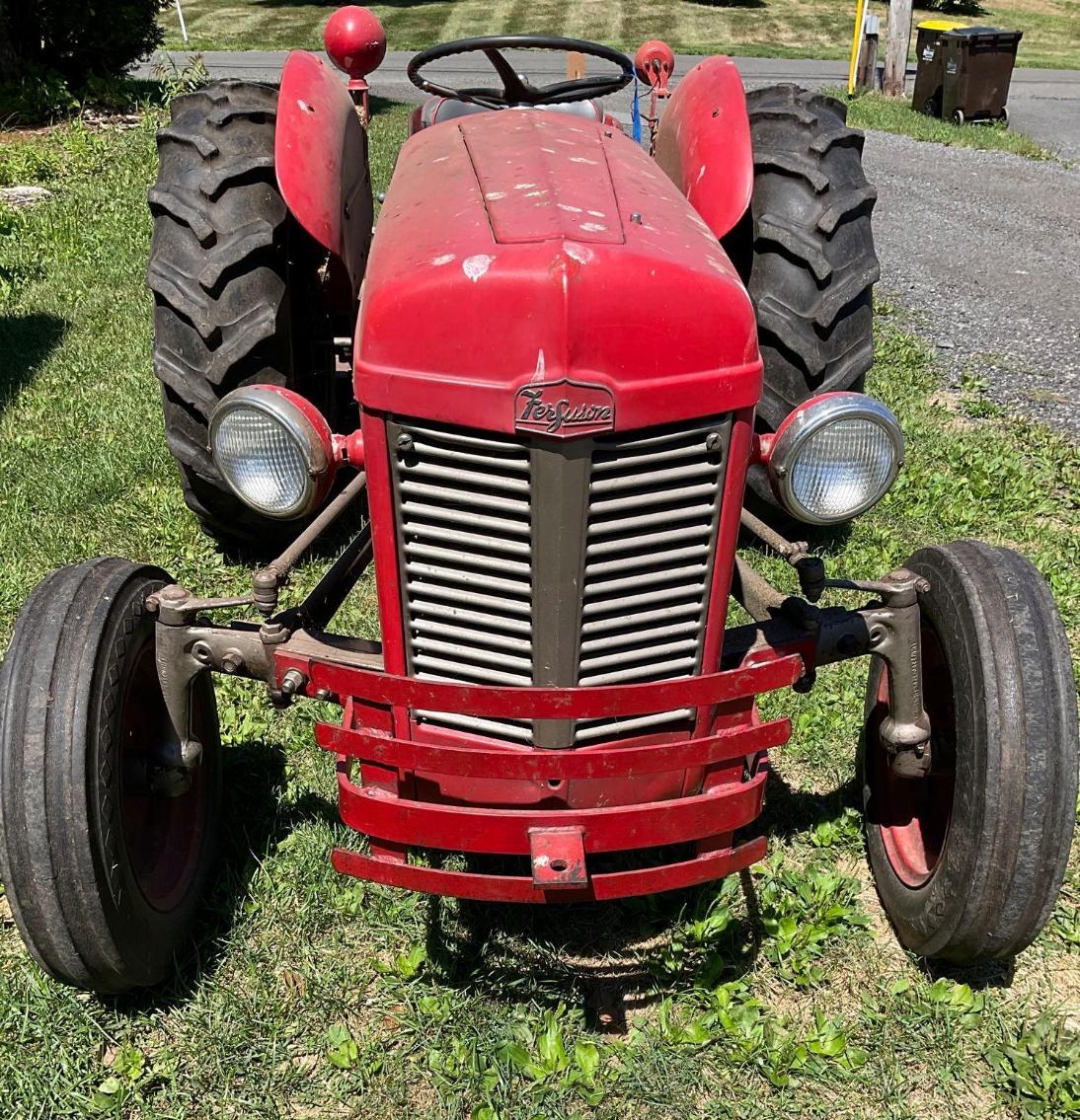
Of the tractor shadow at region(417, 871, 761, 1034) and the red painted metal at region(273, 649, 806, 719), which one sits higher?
the red painted metal at region(273, 649, 806, 719)

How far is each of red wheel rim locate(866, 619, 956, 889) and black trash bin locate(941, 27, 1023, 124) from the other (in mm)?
11741

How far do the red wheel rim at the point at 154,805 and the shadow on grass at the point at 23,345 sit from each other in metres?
3.20

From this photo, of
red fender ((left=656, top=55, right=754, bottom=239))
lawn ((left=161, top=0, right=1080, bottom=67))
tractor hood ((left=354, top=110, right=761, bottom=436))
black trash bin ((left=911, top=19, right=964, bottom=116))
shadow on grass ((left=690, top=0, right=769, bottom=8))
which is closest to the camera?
tractor hood ((left=354, top=110, right=761, bottom=436))

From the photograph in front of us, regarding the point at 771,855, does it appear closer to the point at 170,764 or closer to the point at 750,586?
the point at 750,586

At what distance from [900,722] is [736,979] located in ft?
2.34

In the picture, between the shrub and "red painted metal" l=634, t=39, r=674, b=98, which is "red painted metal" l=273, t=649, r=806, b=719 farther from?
the shrub

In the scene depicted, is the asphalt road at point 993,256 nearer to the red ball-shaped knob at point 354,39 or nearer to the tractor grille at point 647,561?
the red ball-shaped knob at point 354,39

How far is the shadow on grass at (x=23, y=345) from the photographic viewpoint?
551 cm

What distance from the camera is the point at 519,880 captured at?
2.21 m

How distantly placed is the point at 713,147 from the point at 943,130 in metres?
10.7

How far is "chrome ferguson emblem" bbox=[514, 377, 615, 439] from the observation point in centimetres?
196

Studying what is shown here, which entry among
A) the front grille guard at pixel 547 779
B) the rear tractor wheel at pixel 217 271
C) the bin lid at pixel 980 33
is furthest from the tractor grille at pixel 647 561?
the bin lid at pixel 980 33

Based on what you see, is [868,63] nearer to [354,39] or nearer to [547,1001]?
[354,39]

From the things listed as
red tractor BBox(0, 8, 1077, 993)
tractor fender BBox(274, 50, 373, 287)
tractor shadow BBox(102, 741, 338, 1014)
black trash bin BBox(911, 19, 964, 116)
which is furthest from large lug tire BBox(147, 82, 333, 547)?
black trash bin BBox(911, 19, 964, 116)
